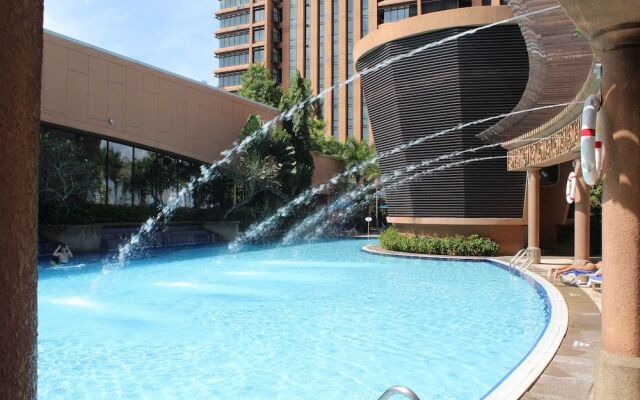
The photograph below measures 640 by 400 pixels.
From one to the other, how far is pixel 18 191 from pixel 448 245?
2234 centimetres

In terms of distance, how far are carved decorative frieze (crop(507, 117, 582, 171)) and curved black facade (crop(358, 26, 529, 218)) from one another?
2660 millimetres

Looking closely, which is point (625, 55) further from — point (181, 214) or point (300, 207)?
point (300, 207)

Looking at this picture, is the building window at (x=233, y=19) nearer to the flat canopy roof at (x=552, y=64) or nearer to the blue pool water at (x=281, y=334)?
the flat canopy roof at (x=552, y=64)

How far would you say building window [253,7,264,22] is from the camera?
7575 centimetres

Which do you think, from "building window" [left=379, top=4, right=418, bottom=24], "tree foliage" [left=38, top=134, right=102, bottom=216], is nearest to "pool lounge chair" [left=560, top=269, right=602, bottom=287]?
"tree foliage" [left=38, top=134, right=102, bottom=216]

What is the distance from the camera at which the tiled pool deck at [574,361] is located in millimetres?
5332

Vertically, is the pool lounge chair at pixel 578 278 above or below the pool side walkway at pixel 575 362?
above

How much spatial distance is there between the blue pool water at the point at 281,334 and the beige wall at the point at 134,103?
31.0 feet

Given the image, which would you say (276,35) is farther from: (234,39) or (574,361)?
(574,361)

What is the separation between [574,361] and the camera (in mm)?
6410

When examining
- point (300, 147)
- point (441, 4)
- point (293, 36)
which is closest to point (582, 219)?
point (300, 147)

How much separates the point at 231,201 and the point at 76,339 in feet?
80.9

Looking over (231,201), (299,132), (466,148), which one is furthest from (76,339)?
(299,132)

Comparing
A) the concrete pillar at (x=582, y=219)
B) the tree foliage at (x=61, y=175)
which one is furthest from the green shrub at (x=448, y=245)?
the tree foliage at (x=61, y=175)
